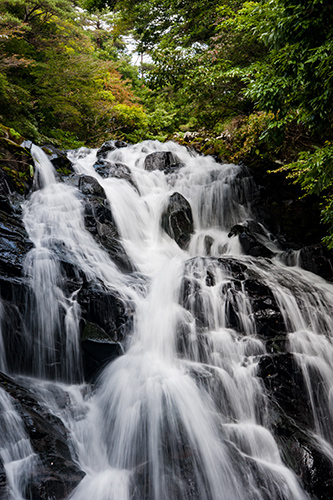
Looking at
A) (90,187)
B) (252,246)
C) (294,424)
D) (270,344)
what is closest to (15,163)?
(90,187)

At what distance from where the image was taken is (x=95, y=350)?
15.3ft

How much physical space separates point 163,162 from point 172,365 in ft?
28.8

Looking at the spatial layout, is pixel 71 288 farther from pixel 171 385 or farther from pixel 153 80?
pixel 153 80

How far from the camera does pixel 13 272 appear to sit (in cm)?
489

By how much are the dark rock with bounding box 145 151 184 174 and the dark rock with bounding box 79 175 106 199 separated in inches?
134

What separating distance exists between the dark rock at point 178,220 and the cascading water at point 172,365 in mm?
807

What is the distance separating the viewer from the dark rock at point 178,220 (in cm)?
909

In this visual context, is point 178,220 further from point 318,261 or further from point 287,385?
point 287,385

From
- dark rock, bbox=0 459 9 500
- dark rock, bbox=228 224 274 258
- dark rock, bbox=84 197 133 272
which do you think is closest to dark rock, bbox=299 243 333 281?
dark rock, bbox=228 224 274 258

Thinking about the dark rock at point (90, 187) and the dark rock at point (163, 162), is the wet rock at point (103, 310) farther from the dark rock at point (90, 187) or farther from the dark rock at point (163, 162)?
the dark rock at point (163, 162)

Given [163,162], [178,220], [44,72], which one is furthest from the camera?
[163,162]

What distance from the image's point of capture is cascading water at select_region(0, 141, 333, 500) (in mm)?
3357

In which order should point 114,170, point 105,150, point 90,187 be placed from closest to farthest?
1. point 90,187
2. point 114,170
3. point 105,150

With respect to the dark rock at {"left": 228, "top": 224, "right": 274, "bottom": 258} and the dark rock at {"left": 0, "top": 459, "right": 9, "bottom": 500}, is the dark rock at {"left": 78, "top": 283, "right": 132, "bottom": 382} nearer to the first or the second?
the dark rock at {"left": 0, "top": 459, "right": 9, "bottom": 500}
